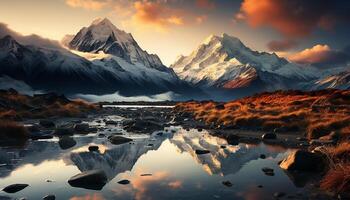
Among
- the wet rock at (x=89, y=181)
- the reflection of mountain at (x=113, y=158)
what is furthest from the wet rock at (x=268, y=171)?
the wet rock at (x=89, y=181)

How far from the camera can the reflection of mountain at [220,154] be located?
24297mm

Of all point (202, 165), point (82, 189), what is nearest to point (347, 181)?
point (202, 165)

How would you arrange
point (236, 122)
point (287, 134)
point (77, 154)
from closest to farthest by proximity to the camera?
1. point (77, 154)
2. point (287, 134)
3. point (236, 122)

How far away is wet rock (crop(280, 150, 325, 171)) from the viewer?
21.7 m

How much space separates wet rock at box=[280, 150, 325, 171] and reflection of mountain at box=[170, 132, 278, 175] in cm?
338

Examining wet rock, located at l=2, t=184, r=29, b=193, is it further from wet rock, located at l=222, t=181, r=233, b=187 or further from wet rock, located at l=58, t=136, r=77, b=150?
wet rock, located at l=58, t=136, r=77, b=150

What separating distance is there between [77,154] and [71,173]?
6.79 meters

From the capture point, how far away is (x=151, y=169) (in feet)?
78.5

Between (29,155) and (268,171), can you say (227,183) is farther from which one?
(29,155)

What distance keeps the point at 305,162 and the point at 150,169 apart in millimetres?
9221

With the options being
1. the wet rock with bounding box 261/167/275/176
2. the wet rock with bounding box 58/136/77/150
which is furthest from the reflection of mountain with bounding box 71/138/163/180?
the wet rock with bounding box 261/167/275/176

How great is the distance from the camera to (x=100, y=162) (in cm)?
2580

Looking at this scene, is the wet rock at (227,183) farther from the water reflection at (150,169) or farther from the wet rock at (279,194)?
the wet rock at (279,194)

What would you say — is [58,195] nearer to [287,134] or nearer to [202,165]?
[202,165]
